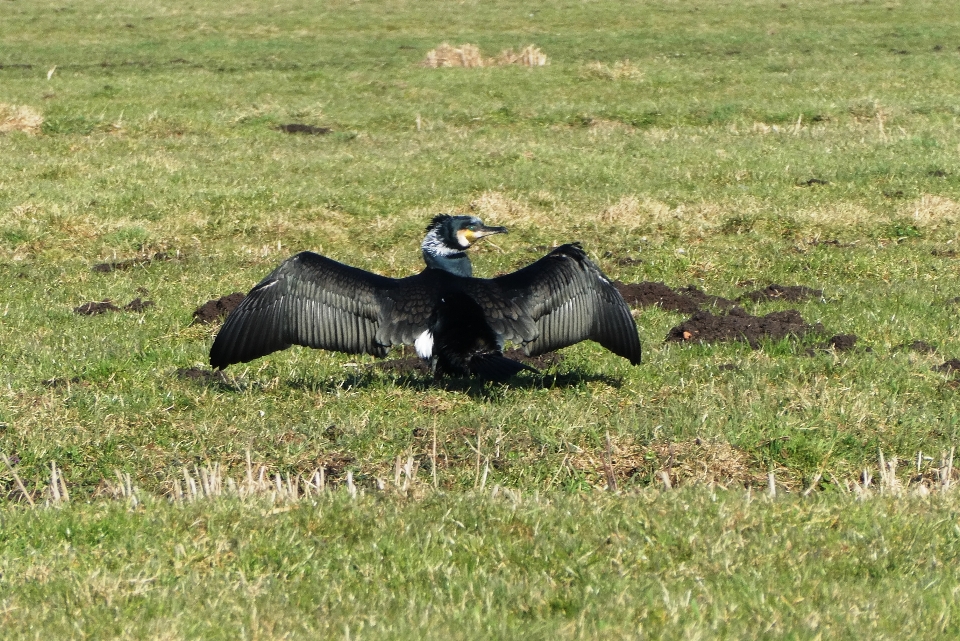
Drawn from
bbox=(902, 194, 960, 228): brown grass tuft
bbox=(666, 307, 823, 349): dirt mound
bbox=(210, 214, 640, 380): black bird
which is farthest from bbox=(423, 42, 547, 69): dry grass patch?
bbox=(210, 214, 640, 380): black bird

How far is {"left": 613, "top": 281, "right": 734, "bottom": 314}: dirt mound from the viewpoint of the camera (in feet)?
39.3

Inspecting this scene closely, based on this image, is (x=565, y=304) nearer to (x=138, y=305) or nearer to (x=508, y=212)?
(x=138, y=305)

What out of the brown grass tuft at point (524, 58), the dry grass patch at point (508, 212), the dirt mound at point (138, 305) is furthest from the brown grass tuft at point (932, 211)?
the brown grass tuft at point (524, 58)

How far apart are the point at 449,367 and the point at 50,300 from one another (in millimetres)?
5998

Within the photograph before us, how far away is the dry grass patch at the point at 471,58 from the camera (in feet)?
117

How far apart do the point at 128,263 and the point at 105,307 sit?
2.59 metres

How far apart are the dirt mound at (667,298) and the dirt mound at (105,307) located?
4814mm

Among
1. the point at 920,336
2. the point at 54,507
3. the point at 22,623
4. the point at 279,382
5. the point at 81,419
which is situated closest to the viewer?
the point at 22,623

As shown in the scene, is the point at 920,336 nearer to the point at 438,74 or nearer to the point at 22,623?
the point at 22,623

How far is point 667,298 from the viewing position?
39.9 ft

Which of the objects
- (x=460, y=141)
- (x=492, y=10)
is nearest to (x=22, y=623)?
(x=460, y=141)

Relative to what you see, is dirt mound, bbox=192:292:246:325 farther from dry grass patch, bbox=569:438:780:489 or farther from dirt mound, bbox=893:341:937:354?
dirt mound, bbox=893:341:937:354

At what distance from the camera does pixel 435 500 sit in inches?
242

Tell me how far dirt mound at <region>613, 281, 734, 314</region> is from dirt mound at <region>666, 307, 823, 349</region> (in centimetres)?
106
